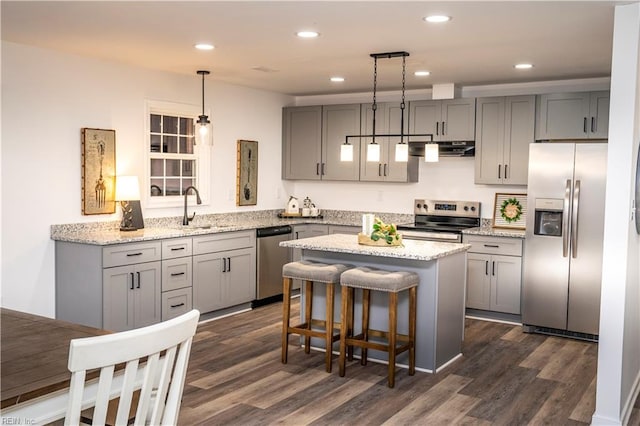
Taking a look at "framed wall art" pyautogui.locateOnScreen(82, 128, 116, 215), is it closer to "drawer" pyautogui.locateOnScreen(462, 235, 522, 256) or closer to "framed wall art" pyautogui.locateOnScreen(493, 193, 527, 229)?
"drawer" pyautogui.locateOnScreen(462, 235, 522, 256)

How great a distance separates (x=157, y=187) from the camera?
6.07m

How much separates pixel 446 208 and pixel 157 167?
3.06 m

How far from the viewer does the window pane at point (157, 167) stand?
6.03 meters

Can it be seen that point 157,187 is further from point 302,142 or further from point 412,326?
point 412,326

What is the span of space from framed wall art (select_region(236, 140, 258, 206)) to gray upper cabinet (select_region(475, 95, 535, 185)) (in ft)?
8.03

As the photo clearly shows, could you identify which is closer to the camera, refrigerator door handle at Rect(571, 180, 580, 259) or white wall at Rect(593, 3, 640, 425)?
white wall at Rect(593, 3, 640, 425)

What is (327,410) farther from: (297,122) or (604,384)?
(297,122)

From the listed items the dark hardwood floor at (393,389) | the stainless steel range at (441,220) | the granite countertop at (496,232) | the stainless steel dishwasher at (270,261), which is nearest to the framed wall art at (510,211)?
the granite countertop at (496,232)

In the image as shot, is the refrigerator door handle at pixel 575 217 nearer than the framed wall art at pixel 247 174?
Yes

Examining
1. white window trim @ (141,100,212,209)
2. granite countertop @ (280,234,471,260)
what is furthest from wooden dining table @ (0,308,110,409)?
white window trim @ (141,100,212,209)

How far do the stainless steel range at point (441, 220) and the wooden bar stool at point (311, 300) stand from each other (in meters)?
1.74

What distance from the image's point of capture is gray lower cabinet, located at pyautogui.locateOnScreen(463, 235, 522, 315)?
19.2 feet

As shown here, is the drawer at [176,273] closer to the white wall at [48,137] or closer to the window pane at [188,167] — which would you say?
the white wall at [48,137]

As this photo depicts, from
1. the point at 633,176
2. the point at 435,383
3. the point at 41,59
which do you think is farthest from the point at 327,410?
the point at 41,59
